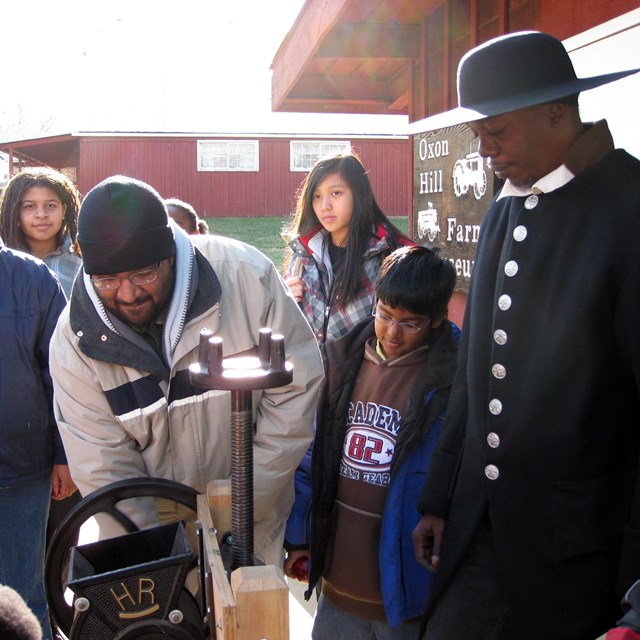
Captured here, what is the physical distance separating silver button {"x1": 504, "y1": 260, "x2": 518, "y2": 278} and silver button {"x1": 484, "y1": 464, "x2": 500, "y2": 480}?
41 cm

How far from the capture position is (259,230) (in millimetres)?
21828

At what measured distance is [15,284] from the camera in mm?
2779

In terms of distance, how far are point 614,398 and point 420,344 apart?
80 cm

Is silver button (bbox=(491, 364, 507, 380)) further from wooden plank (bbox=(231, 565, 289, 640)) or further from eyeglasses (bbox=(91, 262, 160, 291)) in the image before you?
eyeglasses (bbox=(91, 262, 160, 291))

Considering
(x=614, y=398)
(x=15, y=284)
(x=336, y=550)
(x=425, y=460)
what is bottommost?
(x=336, y=550)

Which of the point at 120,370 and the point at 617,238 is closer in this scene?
the point at 617,238

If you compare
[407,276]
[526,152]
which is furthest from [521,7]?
[526,152]

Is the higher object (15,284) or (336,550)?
(15,284)

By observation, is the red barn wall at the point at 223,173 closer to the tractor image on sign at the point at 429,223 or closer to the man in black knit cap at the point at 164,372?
the tractor image on sign at the point at 429,223

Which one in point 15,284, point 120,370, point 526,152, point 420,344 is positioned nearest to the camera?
point 526,152

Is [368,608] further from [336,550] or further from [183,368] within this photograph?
[183,368]

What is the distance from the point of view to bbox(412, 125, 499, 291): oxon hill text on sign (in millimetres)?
4039

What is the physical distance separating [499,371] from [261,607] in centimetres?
76

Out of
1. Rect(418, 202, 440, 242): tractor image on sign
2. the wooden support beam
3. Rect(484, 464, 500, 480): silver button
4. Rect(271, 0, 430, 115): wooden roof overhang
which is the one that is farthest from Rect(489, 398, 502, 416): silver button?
Rect(418, 202, 440, 242): tractor image on sign
